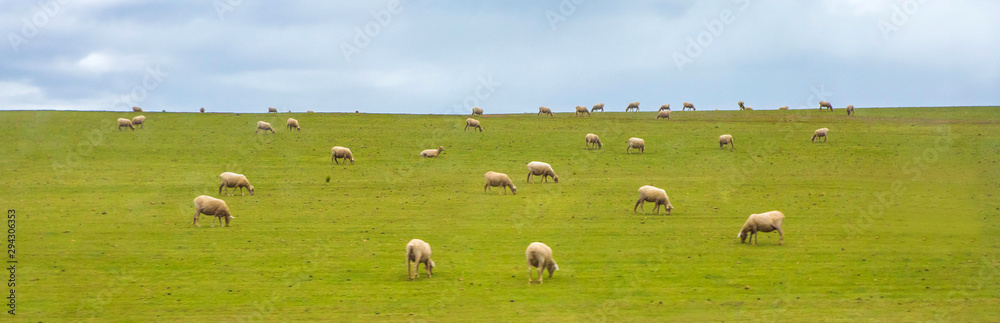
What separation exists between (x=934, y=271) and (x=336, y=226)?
18921 mm

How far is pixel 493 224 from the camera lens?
2984 centimetres

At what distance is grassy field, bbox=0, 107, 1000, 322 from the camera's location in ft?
62.5

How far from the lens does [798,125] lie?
64375 mm

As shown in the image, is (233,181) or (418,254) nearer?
(418,254)

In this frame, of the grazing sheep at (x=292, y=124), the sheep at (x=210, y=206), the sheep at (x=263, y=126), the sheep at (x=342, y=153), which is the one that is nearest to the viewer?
the sheep at (x=210, y=206)

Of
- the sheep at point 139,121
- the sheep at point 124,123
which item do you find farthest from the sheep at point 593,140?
the sheep at point 124,123

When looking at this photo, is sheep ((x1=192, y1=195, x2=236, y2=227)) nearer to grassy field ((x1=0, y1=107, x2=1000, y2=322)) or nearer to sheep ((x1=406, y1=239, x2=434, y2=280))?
grassy field ((x1=0, y1=107, x2=1000, y2=322))

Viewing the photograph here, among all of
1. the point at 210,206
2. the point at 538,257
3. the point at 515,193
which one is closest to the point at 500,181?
the point at 515,193

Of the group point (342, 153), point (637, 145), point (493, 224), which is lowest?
point (493, 224)

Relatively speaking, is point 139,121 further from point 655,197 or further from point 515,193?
point 655,197

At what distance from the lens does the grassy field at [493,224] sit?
19062mm

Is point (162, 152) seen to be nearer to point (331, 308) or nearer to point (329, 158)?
point (329, 158)

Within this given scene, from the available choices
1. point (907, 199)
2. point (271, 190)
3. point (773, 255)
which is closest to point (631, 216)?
point (773, 255)

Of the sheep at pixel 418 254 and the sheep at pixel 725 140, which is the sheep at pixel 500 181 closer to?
the sheep at pixel 418 254
